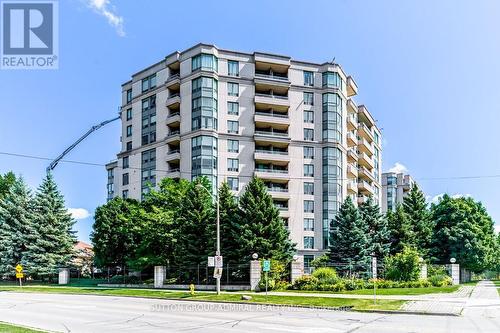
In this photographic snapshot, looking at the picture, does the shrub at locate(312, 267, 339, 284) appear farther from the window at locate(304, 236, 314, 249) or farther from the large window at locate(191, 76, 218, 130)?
the large window at locate(191, 76, 218, 130)

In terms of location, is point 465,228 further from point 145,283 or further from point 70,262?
point 70,262

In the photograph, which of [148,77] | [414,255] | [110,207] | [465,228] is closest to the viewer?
Answer: [414,255]

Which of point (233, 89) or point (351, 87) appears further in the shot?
point (351, 87)

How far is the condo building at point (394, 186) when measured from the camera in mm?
123688

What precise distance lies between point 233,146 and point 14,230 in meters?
30.1

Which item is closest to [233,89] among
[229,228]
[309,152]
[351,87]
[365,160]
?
[309,152]

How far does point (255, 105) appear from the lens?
220ft

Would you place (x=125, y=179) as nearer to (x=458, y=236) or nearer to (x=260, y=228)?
(x=260, y=228)

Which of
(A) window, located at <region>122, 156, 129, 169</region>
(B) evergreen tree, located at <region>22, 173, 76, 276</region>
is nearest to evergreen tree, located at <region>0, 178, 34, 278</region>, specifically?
(B) evergreen tree, located at <region>22, 173, 76, 276</region>

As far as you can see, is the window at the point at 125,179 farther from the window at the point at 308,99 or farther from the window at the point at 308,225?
the window at the point at 308,99

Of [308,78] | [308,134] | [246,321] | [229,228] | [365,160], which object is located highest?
[308,78]

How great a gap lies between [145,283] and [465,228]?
4270 cm

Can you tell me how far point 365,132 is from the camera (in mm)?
84438

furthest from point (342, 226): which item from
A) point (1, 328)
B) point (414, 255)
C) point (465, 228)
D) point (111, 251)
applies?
point (1, 328)
